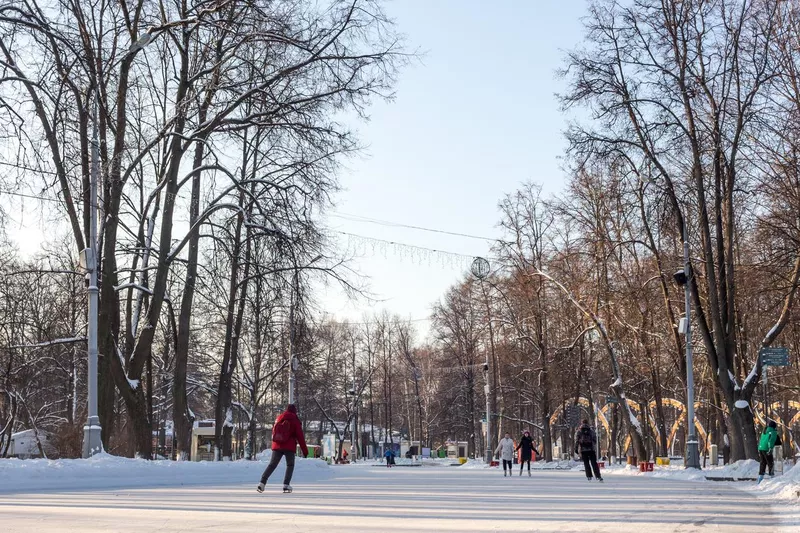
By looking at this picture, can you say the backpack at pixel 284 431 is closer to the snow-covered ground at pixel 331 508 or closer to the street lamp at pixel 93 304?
the snow-covered ground at pixel 331 508

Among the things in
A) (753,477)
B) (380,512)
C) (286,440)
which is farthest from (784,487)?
(380,512)

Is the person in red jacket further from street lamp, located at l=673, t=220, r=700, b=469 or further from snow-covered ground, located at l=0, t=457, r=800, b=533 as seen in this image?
street lamp, located at l=673, t=220, r=700, b=469

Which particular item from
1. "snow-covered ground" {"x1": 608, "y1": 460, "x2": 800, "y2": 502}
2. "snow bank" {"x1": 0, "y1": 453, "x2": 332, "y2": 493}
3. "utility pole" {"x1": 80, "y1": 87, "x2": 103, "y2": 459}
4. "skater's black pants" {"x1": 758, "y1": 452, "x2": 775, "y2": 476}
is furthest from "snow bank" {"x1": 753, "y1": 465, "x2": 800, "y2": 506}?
"utility pole" {"x1": 80, "y1": 87, "x2": 103, "y2": 459}

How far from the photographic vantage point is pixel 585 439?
2611cm

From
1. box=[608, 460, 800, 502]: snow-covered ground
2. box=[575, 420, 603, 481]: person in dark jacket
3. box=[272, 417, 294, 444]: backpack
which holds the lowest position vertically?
box=[608, 460, 800, 502]: snow-covered ground

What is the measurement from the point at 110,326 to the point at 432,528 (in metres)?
18.0

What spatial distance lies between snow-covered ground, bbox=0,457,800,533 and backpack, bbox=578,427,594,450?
4690mm

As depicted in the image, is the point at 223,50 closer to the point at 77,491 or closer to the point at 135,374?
the point at 135,374

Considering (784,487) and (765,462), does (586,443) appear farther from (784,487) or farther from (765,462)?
(784,487)

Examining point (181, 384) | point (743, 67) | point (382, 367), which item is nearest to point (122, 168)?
point (181, 384)

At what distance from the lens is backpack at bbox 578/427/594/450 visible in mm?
25906

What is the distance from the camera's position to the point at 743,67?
32.2m

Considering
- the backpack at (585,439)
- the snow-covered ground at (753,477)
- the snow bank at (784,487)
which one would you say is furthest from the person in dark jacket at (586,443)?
the snow bank at (784,487)

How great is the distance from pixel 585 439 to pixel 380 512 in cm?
1384
